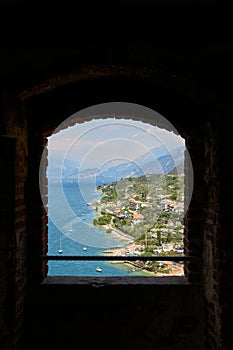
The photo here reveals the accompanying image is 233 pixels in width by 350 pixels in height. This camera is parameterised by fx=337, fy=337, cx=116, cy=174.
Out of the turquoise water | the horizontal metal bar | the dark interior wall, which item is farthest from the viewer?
the turquoise water

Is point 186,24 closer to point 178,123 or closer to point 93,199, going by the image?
point 178,123

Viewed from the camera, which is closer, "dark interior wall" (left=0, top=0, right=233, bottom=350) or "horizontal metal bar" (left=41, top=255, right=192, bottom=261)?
"dark interior wall" (left=0, top=0, right=233, bottom=350)

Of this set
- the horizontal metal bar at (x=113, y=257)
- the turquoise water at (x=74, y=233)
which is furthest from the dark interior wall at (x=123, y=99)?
the turquoise water at (x=74, y=233)

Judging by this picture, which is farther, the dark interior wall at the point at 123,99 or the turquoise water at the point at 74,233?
the turquoise water at the point at 74,233

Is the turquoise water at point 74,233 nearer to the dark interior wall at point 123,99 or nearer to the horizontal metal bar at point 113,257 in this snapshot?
the horizontal metal bar at point 113,257

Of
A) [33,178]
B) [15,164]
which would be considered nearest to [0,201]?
[15,164]

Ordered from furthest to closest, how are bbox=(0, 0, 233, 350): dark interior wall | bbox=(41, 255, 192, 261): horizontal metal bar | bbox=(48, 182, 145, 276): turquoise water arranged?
bbox=(48, 182, 145, 276): turquoise water
bbox=(41, 255, 192, 261): horizontal metal bar
bbox=(0, 0, 233, 350): dark interior wall

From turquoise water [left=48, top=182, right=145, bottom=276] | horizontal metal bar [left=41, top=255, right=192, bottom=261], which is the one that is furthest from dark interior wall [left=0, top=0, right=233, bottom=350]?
turquoise water [left=48, top=182, right=145, bottom=276]

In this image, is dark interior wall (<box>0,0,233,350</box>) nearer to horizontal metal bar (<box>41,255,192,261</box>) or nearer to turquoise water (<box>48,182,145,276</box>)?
horizontal metal bar (<box>41,255,192,261</box>)
